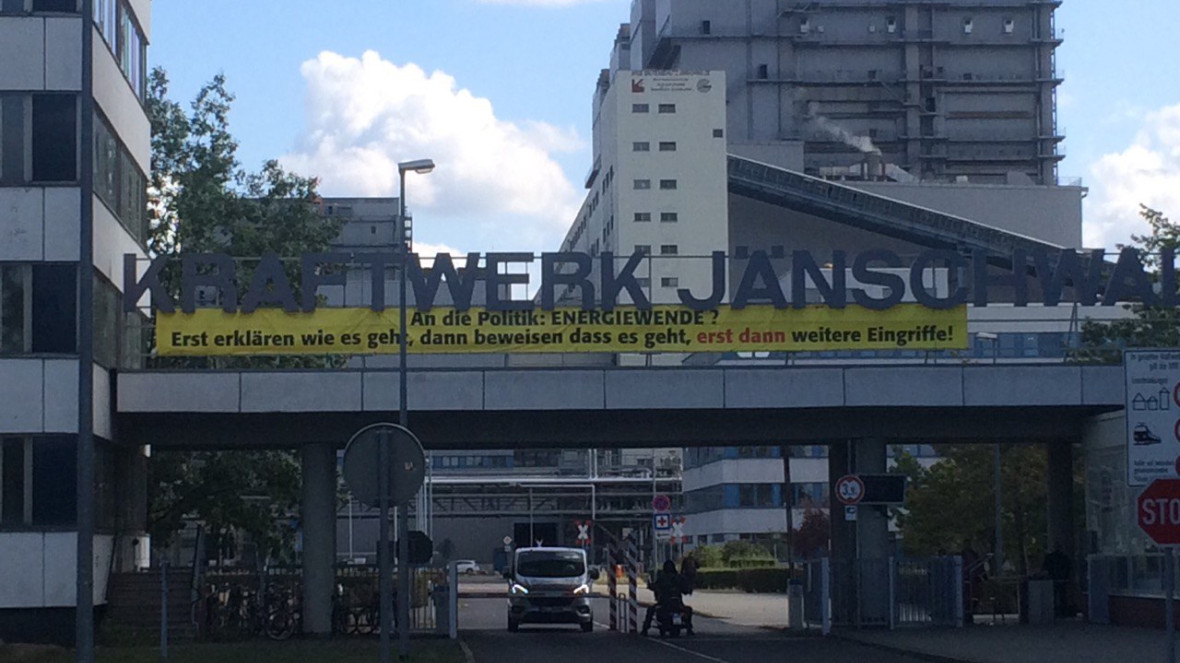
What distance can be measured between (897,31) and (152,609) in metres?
105

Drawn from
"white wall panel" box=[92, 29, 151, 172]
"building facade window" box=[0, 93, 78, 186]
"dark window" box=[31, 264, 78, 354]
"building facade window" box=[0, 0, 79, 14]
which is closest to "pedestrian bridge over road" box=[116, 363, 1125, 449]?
"dark window" box=[31, 264, 78, 354]

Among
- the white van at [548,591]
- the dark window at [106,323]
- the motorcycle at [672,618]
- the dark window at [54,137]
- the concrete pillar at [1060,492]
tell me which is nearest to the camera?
the dark window at [54,137]

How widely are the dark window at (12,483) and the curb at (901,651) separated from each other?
15.0 m

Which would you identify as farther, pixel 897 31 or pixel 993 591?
pixel 897 31

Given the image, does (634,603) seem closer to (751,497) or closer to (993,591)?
(993,591)

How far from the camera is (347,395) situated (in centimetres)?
3431

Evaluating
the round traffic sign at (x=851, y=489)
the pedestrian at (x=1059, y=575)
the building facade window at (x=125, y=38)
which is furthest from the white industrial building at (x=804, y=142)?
the building facade window at (x=125, y=38)

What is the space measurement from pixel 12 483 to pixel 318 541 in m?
7.40

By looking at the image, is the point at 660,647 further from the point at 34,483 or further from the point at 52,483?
the point at 34,483

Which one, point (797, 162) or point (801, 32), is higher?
point (801, 32)

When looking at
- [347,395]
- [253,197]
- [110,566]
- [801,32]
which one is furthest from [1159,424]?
[801,32]

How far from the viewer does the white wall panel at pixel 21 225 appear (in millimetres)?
30750

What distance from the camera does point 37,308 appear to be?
30875 mm

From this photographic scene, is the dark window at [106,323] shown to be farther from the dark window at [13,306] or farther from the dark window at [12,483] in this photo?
the dark window at [12,483]
